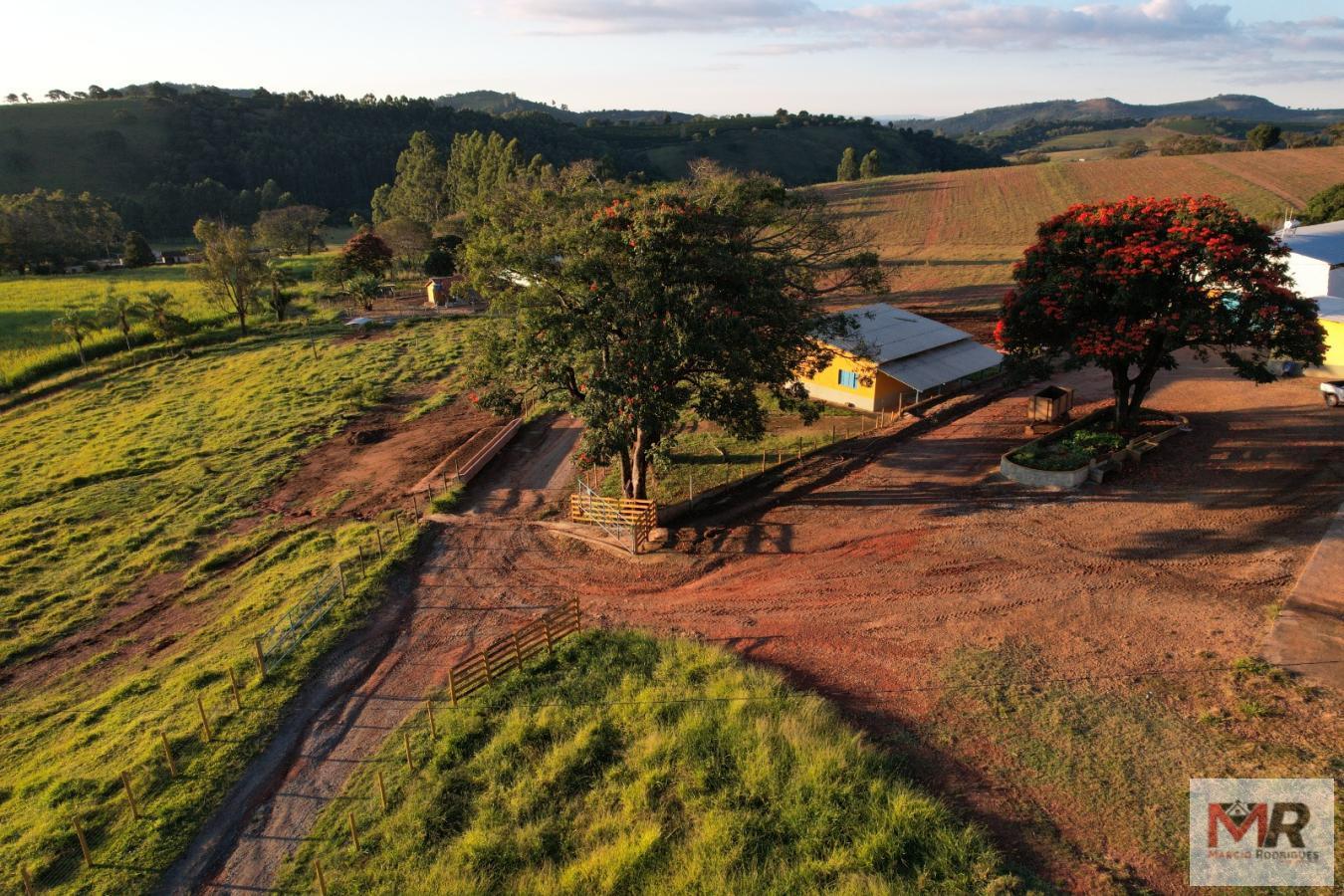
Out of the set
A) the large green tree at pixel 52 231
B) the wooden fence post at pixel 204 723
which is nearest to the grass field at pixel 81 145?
the large green tree at pixel 52 231

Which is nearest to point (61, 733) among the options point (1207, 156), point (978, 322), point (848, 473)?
point (848, 473)

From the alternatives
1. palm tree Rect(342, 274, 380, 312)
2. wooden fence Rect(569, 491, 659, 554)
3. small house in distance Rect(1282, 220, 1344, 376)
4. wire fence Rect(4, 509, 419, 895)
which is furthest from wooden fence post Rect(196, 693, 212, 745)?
palm tree Rect(342, 274, 380, 312)

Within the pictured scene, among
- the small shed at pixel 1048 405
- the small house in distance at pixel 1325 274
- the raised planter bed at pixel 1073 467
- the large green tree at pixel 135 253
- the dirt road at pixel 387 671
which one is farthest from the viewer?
the large green tree at pixel 135 253

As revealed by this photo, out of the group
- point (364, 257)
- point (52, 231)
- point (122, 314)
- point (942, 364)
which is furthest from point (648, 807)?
point (52, 231)

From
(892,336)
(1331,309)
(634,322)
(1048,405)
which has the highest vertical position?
(634,322)

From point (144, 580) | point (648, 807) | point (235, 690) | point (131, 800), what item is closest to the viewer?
point (648, 807)

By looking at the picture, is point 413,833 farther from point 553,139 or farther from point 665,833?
point 553,139

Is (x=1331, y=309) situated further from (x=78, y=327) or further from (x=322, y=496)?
(x=78, y=327)

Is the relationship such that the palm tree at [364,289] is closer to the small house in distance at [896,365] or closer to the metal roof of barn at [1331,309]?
the small house in distance at [896,365]
